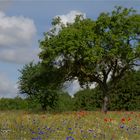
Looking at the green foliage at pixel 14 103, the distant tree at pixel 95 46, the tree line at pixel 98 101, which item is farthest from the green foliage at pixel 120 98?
the distant tree at pixel 95 46

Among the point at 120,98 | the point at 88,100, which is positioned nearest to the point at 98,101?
the point at 88,100

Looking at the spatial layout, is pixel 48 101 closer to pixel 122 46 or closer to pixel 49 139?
pixel 122 46

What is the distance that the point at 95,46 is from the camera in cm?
4206

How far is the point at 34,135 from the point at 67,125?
287 cm

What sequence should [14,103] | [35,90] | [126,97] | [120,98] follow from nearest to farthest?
[35,90] < [126,97] < [120,98] < [14,103]

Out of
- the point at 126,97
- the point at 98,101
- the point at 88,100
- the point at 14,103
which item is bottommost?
the point at 14,103

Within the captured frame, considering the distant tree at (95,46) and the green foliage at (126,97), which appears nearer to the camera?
the distant tree at (95,46)

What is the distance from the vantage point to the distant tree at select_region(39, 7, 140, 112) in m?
41.5

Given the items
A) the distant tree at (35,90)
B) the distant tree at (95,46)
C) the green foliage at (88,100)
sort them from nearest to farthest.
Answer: the distant tree at (95,46) < the distant tree at (35,90) < the green foliage at (88,100)

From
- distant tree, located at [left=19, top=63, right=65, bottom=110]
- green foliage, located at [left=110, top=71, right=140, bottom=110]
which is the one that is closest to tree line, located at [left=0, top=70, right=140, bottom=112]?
green foliage, located at [left=110, top=71, right=140, bottom=110]

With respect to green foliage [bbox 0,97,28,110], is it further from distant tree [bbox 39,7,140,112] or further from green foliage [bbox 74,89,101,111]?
distant tree [bbox 39,7,140,112]

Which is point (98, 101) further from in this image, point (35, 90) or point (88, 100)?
point (35, 90)

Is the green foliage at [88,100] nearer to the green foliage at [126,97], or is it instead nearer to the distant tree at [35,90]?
the green foliage at [126,97]

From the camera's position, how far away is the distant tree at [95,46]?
1633 inches
